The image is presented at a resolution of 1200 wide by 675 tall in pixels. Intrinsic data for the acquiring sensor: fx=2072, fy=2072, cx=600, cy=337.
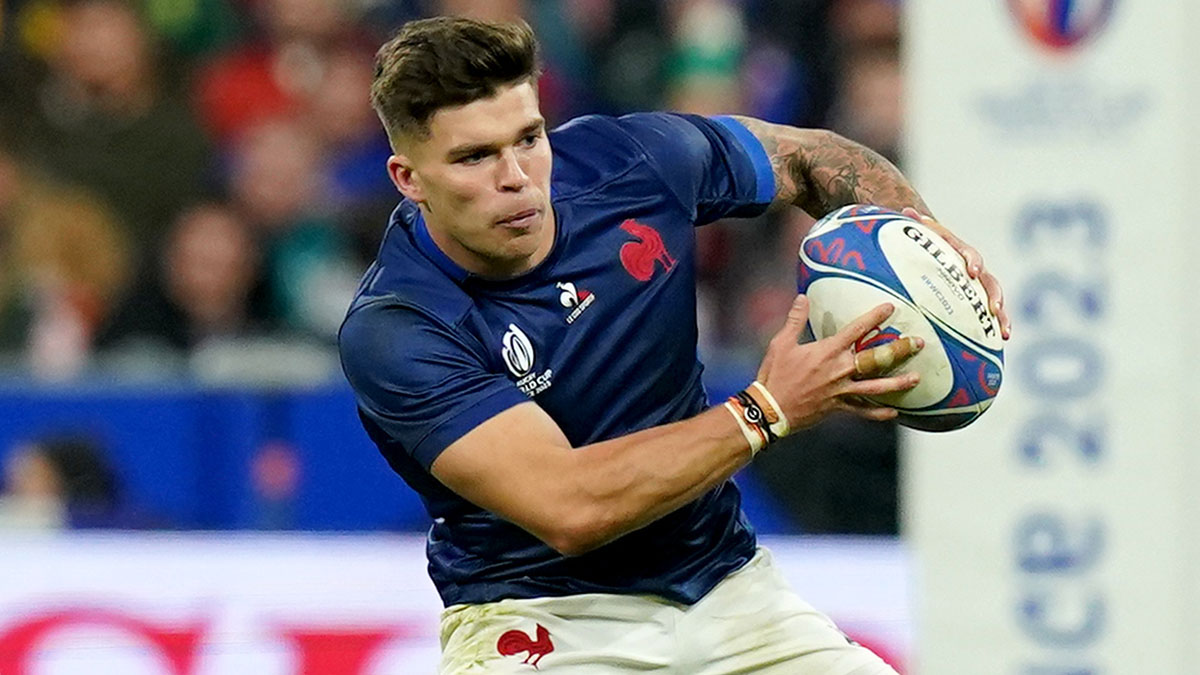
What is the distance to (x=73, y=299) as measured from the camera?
912cm

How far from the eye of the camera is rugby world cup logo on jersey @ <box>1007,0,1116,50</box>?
18.4ft

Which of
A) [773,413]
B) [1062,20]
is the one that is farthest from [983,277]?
[1062,20]

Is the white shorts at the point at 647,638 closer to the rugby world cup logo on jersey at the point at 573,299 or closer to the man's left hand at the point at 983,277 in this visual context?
the rugby world cup logo on jersey at the point at 573,299

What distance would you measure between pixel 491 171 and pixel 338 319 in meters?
5.12

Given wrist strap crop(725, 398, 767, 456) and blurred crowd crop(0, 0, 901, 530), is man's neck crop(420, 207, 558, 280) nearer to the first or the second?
wrist strap crop(725, 398, 767, 456)

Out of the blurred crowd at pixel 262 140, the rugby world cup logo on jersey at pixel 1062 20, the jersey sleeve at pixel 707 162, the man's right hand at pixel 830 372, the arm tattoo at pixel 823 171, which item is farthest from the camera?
the blurred crowd at pixel 262 140

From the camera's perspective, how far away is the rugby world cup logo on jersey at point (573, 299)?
435 cm

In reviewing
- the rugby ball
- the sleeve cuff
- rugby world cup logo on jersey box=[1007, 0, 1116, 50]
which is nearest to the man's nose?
the rugby ball

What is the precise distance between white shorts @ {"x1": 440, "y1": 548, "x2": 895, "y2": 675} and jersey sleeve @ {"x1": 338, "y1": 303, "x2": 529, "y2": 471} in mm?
465

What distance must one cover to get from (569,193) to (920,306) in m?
0.85

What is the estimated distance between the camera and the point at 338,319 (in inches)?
362

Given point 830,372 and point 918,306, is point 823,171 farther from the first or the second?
point 830,372

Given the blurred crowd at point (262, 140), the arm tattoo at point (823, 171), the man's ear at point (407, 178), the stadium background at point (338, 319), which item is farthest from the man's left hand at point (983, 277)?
the blurred crowd at point (262, 140)

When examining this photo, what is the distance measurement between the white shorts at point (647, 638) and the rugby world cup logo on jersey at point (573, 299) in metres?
0.60
